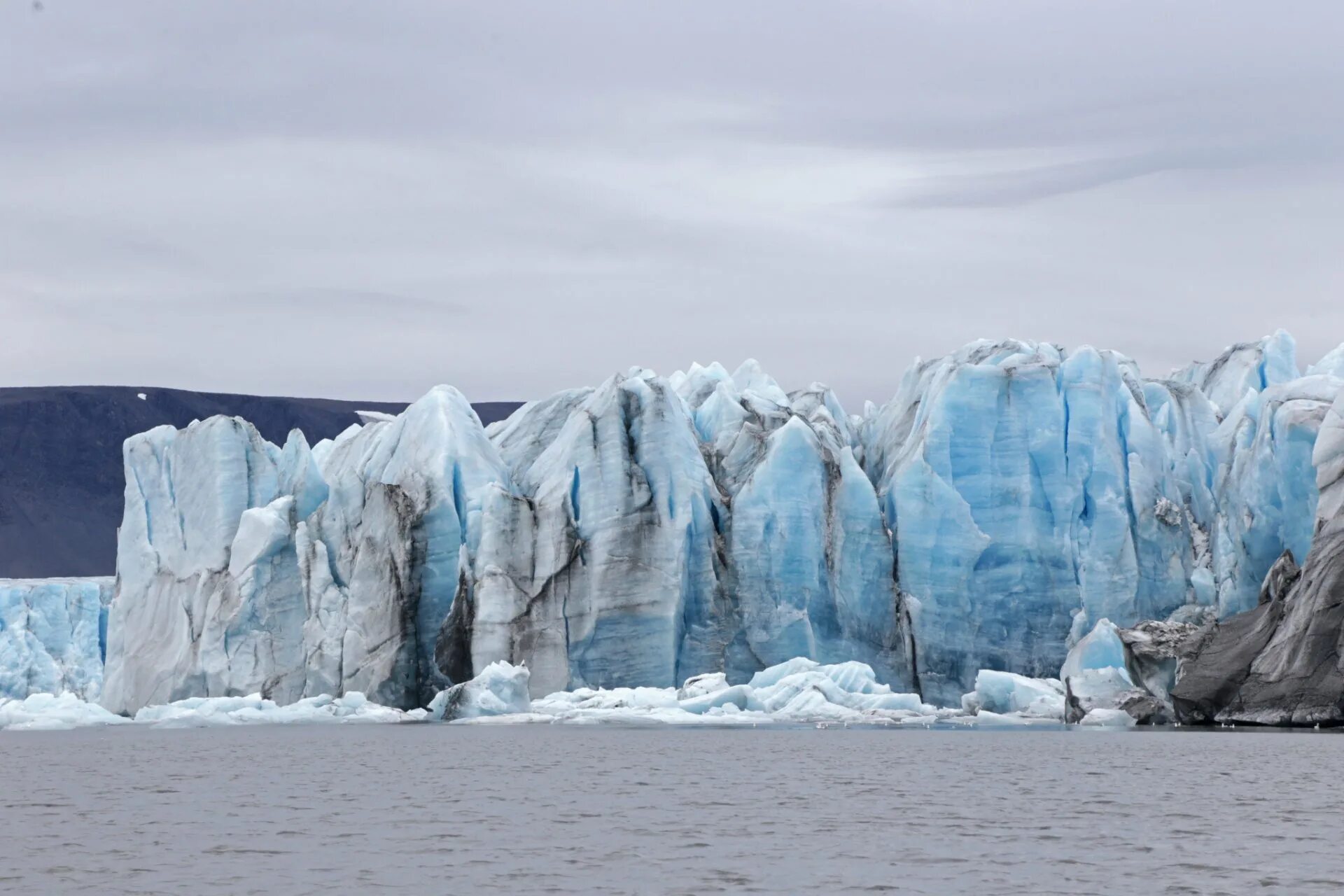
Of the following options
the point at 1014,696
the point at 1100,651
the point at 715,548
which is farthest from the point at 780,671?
the point at 1100,651

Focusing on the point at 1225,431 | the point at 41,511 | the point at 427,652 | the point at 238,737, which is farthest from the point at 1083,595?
the point at 41,511

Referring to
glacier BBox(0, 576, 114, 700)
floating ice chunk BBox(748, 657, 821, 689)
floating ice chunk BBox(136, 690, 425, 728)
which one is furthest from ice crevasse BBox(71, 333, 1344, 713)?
glacier BBox(0, 576, 114, 700)

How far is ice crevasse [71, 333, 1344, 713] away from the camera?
41.1m

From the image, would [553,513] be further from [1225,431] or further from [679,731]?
[1225,431]

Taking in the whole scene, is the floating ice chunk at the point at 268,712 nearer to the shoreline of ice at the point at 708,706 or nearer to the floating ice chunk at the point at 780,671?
the shoreline of ice at the point at 708,706

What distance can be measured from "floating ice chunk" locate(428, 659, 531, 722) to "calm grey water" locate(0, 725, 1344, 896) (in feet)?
18.5

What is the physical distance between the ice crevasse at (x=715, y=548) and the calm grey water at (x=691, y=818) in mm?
8542

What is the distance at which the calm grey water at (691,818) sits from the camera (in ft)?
47.2

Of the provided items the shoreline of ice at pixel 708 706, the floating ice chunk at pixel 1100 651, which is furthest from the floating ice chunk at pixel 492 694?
the floating ice chunk at pixel 1100 651

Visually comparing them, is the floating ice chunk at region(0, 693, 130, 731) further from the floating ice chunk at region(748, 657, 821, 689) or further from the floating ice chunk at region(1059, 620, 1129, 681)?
the floating ice chunk at region(1059, 620, 1129, 681)

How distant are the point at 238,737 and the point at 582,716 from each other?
7.67 meters

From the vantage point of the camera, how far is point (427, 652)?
4269 cm

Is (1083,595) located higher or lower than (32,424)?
lower

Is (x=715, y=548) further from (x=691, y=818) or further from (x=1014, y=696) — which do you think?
(x=691, y=818)
